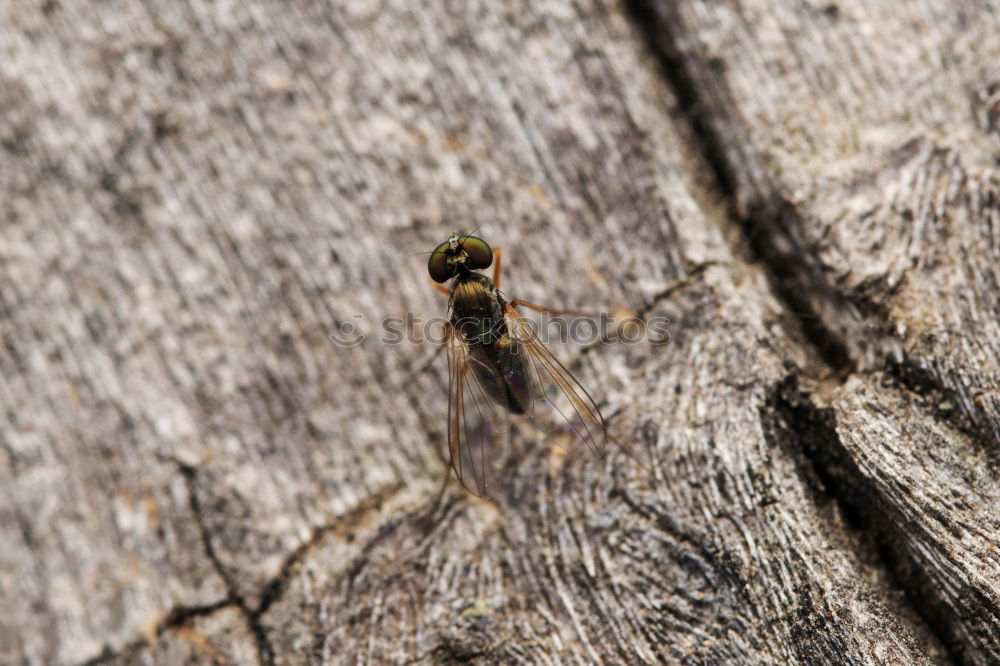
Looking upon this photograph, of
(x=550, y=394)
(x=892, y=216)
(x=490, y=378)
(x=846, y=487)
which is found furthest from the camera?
(x=490, y=378)

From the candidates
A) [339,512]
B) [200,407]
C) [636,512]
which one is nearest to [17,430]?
[200,407]

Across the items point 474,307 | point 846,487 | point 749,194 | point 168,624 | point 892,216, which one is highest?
point 474,307

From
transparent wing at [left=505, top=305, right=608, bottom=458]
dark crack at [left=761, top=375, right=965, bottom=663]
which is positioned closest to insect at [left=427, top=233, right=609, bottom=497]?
transparent wing at [left=505, top=305, right=608, bottom=458]

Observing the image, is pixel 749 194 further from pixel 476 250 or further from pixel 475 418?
pixel 475 418

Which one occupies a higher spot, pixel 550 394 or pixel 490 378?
pixel 490 378

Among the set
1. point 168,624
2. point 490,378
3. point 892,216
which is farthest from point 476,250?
point 168,624

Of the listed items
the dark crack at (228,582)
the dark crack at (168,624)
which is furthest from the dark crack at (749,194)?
the dark crack at (168,624)
